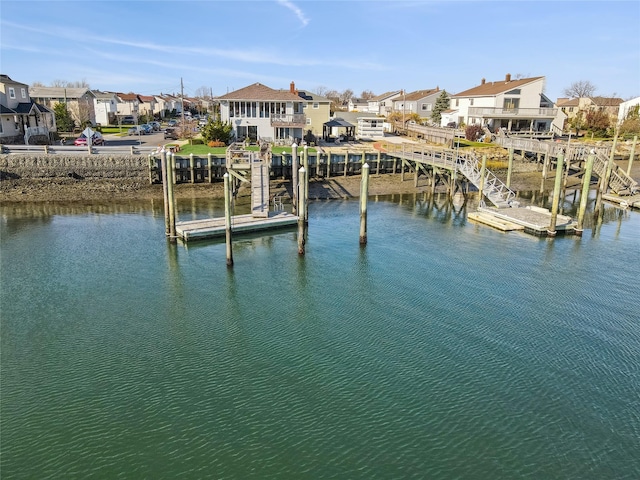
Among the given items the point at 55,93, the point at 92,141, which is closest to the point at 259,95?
the point at 92,141

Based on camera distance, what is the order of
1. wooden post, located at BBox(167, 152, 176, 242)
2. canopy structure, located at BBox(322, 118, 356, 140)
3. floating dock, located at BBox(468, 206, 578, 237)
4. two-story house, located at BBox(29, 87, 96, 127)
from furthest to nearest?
two-story house, located at BBox(29, 87, 96, 127) < canopy structure, located at BBox(322, 118, 356, 140) < floating dock, located at BBox(468, 206, 578, 237) < wooden post, located at BBox(167, 152, 176, 242)

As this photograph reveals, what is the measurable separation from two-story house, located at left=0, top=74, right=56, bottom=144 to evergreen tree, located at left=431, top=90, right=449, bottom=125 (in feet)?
183

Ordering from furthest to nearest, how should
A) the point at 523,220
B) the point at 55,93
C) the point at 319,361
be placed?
the point at 55,93
the point at 523,220
the point at 319,361

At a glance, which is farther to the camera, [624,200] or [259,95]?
[259,95]

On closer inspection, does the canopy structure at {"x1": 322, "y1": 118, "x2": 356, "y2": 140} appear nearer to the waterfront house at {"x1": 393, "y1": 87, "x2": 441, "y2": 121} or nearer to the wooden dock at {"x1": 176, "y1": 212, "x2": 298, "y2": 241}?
the waterfront house at {"x1": 393, "y1": 87, "x2": 441, "y2": 121}

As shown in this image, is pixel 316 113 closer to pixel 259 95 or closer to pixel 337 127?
pixel 337 127

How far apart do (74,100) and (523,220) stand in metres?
77.9

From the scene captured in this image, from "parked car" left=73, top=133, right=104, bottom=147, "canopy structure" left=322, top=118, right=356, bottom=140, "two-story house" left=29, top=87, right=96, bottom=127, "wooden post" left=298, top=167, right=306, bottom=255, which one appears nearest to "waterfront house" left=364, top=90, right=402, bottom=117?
"canopy structure" left=322, top=118, right=356, bottom=140

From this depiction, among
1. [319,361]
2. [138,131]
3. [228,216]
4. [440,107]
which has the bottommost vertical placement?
[319,361]

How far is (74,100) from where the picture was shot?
80625mm

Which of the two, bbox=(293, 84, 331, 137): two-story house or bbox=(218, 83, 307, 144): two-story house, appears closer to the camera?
bbox=(218, 83, 307, 144): two-story house

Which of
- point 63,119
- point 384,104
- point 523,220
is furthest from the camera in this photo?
point 384,104

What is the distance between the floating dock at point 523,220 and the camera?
2877cm

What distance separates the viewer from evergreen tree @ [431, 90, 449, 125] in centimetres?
7726
